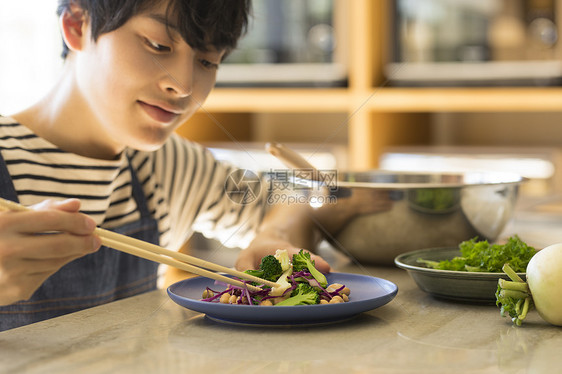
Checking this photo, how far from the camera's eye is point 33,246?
751mm

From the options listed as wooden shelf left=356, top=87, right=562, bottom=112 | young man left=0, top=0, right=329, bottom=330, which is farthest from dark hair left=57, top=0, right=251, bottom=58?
wooden shelf left=356, top=87, right=562, bottom=112

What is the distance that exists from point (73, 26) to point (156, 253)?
1.97 ft

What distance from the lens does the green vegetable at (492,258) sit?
34.8 inches

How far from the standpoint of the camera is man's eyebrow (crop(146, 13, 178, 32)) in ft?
3.70

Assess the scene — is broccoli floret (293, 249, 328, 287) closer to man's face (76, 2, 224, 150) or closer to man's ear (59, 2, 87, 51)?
man's face (76, 2, 224, 150)

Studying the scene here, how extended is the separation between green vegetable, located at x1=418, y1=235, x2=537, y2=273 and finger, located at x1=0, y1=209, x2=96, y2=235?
1.48ft

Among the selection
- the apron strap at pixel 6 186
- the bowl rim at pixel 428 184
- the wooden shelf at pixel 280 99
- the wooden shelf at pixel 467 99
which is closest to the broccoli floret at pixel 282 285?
the bowl rim at pixel 428 184

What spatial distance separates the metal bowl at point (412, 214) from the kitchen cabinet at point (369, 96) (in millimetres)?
1265

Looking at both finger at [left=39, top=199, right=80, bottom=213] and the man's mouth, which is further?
the man's mouth

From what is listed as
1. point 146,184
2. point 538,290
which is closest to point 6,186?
point 146,184

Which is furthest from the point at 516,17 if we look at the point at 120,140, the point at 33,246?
the point at 33,246

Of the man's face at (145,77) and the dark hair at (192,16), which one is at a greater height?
the dark hair at (192,16)

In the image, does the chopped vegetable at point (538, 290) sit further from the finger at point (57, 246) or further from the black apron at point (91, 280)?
the black apron at point (91, 280)

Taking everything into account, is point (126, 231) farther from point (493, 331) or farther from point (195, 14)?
point (493, 331)
